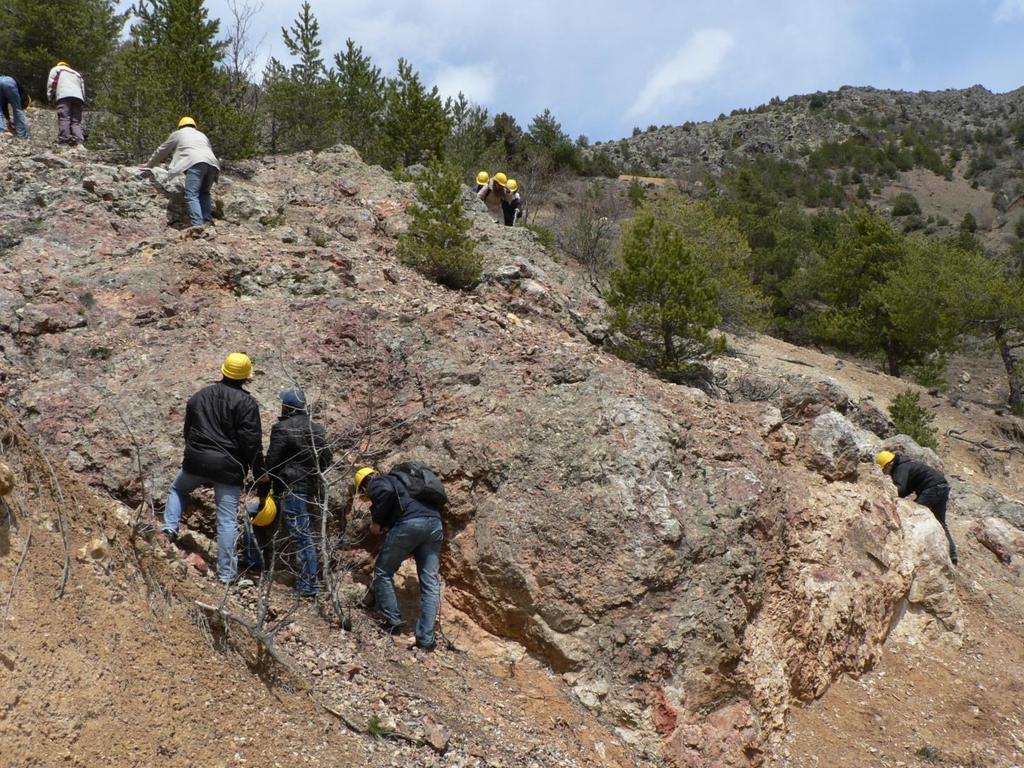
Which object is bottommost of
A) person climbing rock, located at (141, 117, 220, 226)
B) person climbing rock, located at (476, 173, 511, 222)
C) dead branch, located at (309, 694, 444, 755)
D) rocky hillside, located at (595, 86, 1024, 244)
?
dead branch, located at (309, 694, 444, 755)

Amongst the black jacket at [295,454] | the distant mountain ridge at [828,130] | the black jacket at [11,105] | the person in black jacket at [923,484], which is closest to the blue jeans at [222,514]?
the black jacket at [295,454]

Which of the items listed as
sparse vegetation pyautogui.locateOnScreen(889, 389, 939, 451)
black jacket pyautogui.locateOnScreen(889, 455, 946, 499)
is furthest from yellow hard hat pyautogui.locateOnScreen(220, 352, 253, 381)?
sparse vegetation pyautogui.locateOnScreen(889, 389, 939, 451)

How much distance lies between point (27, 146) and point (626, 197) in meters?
23.6

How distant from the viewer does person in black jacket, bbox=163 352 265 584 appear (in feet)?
16.8

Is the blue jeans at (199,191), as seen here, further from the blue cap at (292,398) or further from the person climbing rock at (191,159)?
the blue cap at (292,398)

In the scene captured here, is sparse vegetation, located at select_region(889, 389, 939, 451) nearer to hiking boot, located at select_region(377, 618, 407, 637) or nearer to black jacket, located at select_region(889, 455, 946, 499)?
black jacket, located at select_region(889, 455, 946, 499)

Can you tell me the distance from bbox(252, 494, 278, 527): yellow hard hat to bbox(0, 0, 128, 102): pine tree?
16153mm

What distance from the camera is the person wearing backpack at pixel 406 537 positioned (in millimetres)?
5422

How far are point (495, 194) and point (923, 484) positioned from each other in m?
10.1

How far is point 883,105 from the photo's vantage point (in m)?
66.8

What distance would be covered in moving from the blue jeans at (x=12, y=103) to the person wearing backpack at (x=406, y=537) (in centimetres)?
976

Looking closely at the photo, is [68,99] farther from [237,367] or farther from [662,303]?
[662,303]

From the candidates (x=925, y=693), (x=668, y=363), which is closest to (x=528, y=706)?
(x=925, y=693)

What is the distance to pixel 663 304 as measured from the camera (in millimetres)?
10852
